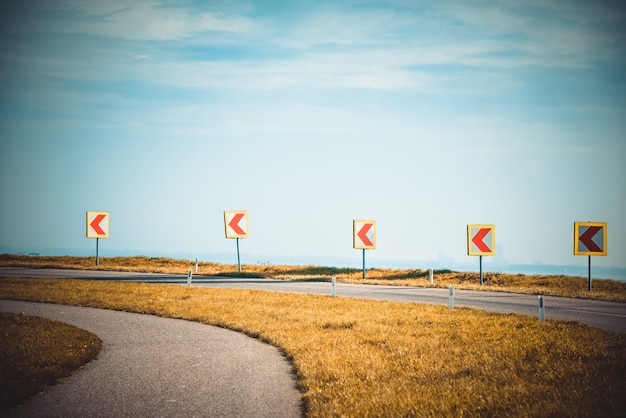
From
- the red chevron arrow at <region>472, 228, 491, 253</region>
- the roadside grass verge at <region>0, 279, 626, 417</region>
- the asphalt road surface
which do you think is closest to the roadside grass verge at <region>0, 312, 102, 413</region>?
the roadside grass verge at <region>0, 279, 626, 417</region>

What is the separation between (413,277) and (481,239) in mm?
4966

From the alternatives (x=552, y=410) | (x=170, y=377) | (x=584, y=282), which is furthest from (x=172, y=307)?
(x=584, y=282)

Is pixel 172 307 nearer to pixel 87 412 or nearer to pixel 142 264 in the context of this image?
pixel 87 412

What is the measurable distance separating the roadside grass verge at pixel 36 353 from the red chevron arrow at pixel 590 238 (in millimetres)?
23103

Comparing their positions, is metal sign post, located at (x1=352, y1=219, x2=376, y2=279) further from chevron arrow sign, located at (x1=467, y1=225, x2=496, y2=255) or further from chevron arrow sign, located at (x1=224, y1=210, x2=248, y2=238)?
chevron arrow sign, located at (x1=224, y1=210, x2=248, y2=238)

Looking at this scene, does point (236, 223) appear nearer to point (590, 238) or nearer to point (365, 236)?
point (365, 236)

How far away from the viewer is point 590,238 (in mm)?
25109

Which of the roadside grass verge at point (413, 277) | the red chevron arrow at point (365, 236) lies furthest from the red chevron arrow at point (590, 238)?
the red chevron arrow at point (365, 236)

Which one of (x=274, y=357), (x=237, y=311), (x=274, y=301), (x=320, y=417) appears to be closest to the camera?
(x=320, y=417)

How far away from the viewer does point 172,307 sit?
16.6 meters

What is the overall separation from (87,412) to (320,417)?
300cm

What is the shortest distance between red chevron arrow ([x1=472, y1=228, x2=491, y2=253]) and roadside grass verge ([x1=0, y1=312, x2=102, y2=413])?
2339 cm

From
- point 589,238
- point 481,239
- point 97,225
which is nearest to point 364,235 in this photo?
point 481,239

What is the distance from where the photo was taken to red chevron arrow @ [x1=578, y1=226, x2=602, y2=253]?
25.0 meters
